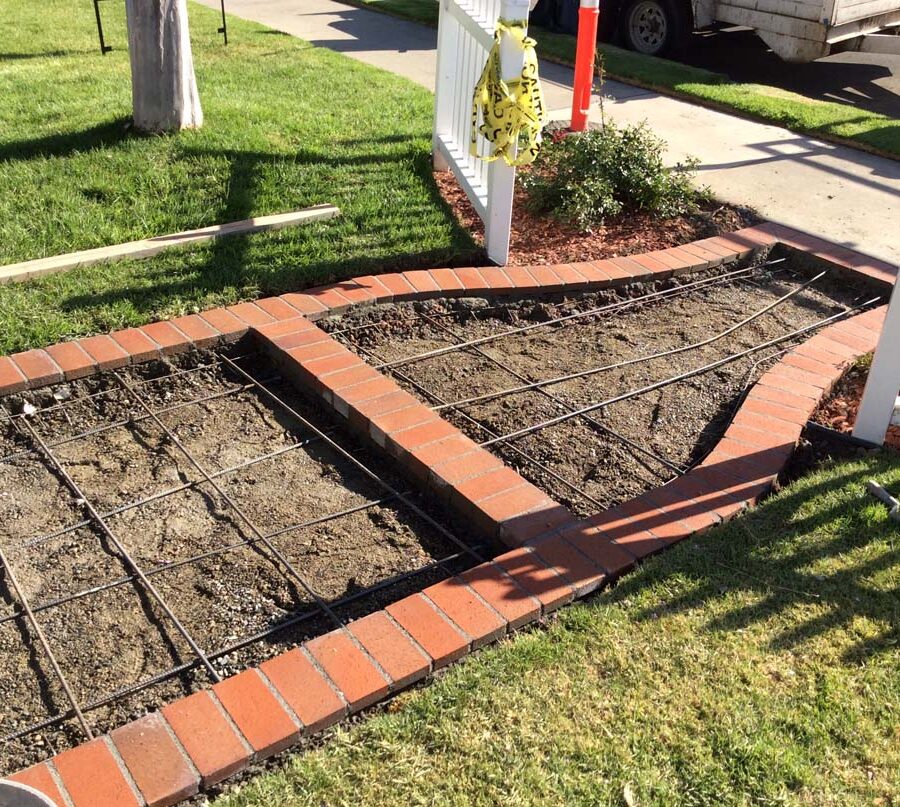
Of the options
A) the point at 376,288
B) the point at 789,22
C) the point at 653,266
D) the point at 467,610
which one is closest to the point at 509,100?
the point at 376,288

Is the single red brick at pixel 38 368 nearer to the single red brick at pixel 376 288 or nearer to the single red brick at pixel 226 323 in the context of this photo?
the single red brick at pixel 226 323

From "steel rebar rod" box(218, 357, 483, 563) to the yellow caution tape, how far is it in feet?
5.51

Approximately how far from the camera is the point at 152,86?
614 centimetres

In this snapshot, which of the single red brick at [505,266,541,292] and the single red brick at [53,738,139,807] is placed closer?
the single red brick at [53,738,139,807]

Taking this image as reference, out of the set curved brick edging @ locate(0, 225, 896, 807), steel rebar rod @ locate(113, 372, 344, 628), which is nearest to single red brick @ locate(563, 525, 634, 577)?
curved brick edging @ locate(0, 225, 896, 807)

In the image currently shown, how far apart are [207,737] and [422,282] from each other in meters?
2.80

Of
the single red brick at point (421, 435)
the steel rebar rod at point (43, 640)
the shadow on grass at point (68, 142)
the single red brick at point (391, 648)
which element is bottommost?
the steel rebar rod at point (43, 640)

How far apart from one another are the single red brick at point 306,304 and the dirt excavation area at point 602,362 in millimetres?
84

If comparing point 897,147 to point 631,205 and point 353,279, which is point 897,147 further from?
point 353,279

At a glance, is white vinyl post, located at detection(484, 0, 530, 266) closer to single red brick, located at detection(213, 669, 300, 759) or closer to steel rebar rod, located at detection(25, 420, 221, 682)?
steel rebar rod, located at detection(25, 420, 221, 682)

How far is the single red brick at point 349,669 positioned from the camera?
244cm

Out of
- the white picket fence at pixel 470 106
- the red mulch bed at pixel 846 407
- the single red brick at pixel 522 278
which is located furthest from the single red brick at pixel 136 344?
the red mulch bed at pixel 846 407

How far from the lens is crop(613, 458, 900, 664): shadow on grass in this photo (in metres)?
2.72

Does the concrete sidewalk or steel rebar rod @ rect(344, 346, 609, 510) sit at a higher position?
the concrete sidewalk
